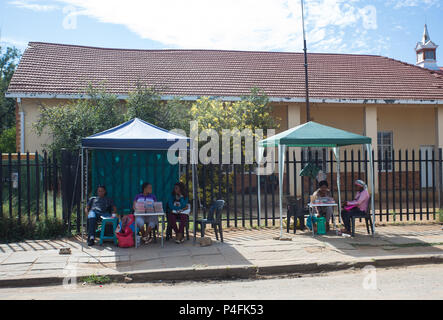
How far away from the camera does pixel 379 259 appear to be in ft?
23.1

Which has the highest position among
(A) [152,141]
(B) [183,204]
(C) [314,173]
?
(A) [152,141]

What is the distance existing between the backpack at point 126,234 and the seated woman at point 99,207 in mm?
560

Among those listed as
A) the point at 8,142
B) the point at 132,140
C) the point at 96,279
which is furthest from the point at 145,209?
the point at 8,142

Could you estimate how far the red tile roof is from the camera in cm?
1580

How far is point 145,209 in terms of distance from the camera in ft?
27.8

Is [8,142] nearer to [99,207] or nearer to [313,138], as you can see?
[99,207]

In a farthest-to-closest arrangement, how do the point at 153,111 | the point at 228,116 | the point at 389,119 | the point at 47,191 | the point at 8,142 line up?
the point at 8,142 < the point at 389,119 < the point at 228,116 < the point at 153,111 < the point at 47,191

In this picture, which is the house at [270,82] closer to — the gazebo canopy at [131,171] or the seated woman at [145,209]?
the gazebo canopy at [131,171]

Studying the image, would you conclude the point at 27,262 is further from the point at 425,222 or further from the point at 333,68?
the point at 333,68

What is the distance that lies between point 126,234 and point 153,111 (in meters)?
5.44

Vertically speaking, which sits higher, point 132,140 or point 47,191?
point 132,140

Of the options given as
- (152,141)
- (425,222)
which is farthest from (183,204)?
(425,222)

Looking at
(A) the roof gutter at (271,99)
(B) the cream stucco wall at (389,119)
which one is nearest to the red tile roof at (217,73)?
(A) the roof gutter at (271,99)
